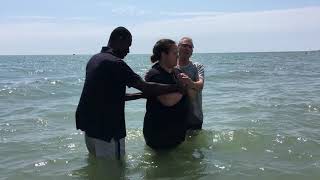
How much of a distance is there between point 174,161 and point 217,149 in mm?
1365

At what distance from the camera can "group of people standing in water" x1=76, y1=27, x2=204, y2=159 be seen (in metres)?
5.37

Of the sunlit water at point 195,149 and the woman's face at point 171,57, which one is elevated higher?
the woman's face at point 171,57

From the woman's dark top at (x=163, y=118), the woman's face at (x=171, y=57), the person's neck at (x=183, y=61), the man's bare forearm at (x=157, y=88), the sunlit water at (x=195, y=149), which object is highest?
the woman's face at (x=171, y=57)

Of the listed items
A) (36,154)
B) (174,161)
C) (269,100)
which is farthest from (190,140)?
(269,100)

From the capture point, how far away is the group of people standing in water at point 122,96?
5.37 m

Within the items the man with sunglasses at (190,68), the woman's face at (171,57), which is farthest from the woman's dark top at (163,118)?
the man with sunglasses at (190,68)

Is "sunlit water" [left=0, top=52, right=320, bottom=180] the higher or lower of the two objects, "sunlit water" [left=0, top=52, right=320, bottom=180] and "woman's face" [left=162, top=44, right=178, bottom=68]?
the lower

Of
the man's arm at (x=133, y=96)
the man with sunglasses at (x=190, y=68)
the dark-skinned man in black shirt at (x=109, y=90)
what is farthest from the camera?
the man with sunglasses at (x=190, y=68)

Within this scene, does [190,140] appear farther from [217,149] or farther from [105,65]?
[105,65]

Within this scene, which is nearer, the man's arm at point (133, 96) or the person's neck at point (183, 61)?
the man's arm at point (133, 96)

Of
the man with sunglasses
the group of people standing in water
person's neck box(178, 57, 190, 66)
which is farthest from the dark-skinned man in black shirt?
person's neck box(178, 57, 190, 66)

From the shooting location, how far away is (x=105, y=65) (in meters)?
5.30

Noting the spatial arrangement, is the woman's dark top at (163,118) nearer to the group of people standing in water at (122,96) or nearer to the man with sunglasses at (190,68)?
the group of people standing in water at (122,96)

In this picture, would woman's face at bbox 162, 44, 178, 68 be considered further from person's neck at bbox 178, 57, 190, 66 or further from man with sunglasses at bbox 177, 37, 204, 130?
person's neck at bbox 178, 57, 190, 66
